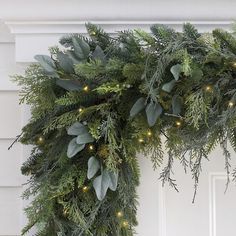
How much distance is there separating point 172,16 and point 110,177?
47 cm

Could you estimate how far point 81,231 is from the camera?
109 centimetres

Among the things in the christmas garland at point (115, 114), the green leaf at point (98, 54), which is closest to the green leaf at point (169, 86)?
the christmas garland at point (115, 114)

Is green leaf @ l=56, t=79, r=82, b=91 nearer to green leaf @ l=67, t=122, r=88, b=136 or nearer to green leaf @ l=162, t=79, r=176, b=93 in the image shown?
green leaf @ l=67, t=122, r=88, b=136

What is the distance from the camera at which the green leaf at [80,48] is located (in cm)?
110

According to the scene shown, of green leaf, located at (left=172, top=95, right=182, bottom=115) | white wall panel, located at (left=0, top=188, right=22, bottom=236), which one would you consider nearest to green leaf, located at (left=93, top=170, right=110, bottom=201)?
green leaf, located at (left=172, top=95, right=182, bottom=115)

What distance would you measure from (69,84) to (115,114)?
136mm

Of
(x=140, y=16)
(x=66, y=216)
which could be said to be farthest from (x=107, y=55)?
(x=66, y=216)

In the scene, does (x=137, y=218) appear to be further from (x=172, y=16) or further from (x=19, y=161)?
(x=172, y=16)

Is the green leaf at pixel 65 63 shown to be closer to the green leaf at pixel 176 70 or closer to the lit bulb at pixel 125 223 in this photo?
the green leaf at pixel 176 70

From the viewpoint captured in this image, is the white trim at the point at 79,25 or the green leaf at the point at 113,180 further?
the white trim at the point at 79,25

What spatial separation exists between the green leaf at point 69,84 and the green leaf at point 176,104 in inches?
9.2

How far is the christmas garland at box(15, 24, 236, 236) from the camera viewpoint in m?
1.03

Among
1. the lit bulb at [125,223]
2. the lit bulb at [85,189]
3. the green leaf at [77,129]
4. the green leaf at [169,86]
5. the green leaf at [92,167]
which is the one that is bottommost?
the lit bulb at [125,223]

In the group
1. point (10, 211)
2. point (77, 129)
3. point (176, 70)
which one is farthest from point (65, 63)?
point (10, 211)
